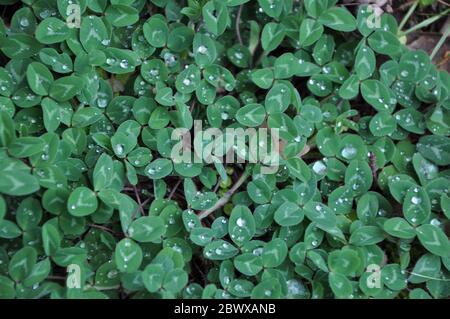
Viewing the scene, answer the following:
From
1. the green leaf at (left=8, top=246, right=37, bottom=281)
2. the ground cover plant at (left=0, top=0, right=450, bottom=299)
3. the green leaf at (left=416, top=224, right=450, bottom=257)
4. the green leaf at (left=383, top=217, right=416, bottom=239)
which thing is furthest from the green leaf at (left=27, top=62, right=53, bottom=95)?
the green leaf at (left=416, top=224, right=450, bottom=257)

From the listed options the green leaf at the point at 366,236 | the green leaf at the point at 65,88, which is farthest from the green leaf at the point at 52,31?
the green leaf at the point at 366,236

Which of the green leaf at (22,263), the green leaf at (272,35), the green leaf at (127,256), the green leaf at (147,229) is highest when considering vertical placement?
the green leaf at (272,35)

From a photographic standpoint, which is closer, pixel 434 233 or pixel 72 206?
pixel 72 206

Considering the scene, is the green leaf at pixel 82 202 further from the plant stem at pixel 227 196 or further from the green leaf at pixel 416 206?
the green leaf at pixel 416 206

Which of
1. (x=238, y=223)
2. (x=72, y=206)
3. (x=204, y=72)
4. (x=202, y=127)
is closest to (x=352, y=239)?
(x=238, y=223)

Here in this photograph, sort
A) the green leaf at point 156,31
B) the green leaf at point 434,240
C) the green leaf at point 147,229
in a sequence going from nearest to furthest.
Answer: the green leaf at point 147,229
the green leaf at point 434,240
the green leaf at point 156,31

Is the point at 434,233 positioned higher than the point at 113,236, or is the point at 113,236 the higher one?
the point at 434,233

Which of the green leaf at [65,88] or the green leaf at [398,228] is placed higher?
the green leaf at [65,88]

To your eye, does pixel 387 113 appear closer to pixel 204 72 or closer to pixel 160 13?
pixel 204 72
